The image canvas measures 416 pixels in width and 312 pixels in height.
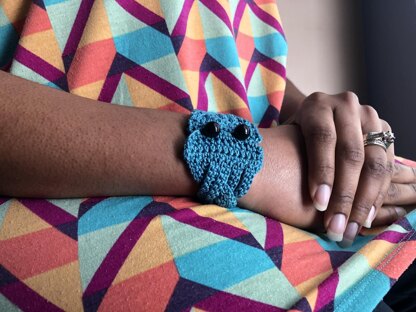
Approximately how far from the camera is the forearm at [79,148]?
1.44 ft

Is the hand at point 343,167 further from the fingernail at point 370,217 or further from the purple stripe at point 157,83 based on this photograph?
the purple stripe at point 157,83

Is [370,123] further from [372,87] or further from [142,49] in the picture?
[372,87]

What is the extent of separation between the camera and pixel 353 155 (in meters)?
0.56

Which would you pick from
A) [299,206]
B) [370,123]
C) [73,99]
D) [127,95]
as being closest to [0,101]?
[73,99]

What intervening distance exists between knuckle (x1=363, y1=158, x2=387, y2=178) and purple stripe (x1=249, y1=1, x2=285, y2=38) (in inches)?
15.0

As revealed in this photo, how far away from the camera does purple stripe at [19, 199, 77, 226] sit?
44cm

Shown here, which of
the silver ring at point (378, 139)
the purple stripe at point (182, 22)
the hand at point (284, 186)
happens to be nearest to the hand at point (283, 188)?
the hand at point (284, 186)

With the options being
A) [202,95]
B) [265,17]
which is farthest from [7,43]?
[265,17]

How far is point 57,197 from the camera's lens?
47cm

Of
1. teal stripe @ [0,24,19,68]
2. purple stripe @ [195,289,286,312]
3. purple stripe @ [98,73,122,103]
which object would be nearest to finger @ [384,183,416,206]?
purple stripe @ [195,289,286,312]

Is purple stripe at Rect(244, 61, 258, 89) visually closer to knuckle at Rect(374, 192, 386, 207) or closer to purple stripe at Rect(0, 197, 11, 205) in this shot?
knuckle at Rect(374, 192, 386, 207)

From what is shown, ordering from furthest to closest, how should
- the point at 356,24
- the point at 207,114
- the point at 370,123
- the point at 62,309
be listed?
the point at 356,24, the point at 370,123, the point at 207,114, the point at 62,309

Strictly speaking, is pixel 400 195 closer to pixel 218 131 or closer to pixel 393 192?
pixel 393 192

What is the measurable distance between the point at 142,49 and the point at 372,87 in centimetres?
119
